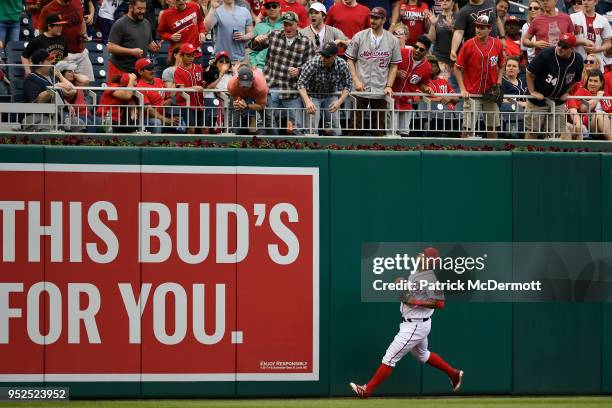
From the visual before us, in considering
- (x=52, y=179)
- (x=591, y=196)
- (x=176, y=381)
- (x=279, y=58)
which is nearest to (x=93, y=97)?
(x=52, y=179)

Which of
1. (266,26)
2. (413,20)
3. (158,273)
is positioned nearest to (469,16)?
(413,20)

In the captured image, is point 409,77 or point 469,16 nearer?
point 409,77

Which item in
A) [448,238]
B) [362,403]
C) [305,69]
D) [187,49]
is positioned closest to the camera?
[362,403]

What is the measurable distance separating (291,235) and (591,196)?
13.2ft

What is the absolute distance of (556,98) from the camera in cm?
1861

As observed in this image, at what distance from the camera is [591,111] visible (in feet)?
63.2

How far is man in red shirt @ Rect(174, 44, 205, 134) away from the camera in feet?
57.7

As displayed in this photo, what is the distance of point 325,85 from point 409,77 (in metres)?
1.55

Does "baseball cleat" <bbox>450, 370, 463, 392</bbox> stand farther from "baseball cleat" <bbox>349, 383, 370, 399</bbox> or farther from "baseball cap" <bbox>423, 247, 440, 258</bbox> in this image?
"baseball cap" <bbox>423, 247, 440, 258</bbox>

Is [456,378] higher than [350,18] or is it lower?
lower

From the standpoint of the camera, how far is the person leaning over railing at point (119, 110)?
1723 cm

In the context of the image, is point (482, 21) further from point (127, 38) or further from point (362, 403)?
point (362, 403)

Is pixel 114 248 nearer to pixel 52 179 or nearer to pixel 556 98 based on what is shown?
pixel 52 179

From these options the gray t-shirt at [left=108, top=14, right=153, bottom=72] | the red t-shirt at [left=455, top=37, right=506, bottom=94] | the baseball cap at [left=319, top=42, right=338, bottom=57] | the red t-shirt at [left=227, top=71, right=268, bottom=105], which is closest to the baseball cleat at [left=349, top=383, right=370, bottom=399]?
the red t-shirt at [left=227, top=71, right=268, bottom=105]
